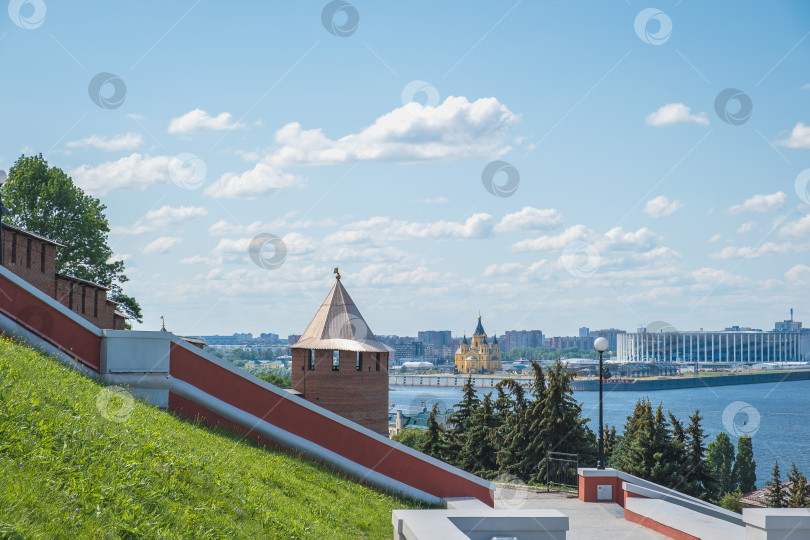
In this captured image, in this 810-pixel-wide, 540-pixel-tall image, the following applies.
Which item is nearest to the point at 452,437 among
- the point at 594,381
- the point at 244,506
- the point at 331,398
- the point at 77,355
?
the point at 331,398

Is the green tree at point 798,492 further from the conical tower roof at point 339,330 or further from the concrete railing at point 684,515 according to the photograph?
the conical tower roof at point 339,330

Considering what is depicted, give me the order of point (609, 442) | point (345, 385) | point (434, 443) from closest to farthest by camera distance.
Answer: point (345, 385), point (434, 443), point (609, 442)

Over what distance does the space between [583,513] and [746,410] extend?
105m

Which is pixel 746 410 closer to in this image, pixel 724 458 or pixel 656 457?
pixel 724 458

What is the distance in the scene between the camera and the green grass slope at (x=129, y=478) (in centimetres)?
499

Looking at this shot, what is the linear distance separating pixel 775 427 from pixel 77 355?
96.3 metres

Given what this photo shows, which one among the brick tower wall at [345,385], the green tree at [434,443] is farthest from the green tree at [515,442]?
the brick tower wall at [345,385]

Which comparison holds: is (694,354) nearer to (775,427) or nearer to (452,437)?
(775,427)

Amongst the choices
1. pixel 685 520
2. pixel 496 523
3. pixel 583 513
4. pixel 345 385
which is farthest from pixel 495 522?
pixel 345 385

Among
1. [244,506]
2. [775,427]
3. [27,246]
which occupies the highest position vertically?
[27,246]

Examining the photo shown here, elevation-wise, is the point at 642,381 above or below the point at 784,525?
below

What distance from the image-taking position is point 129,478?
582cm

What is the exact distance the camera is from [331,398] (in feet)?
55.2

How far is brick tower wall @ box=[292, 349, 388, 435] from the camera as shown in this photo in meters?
16.9
